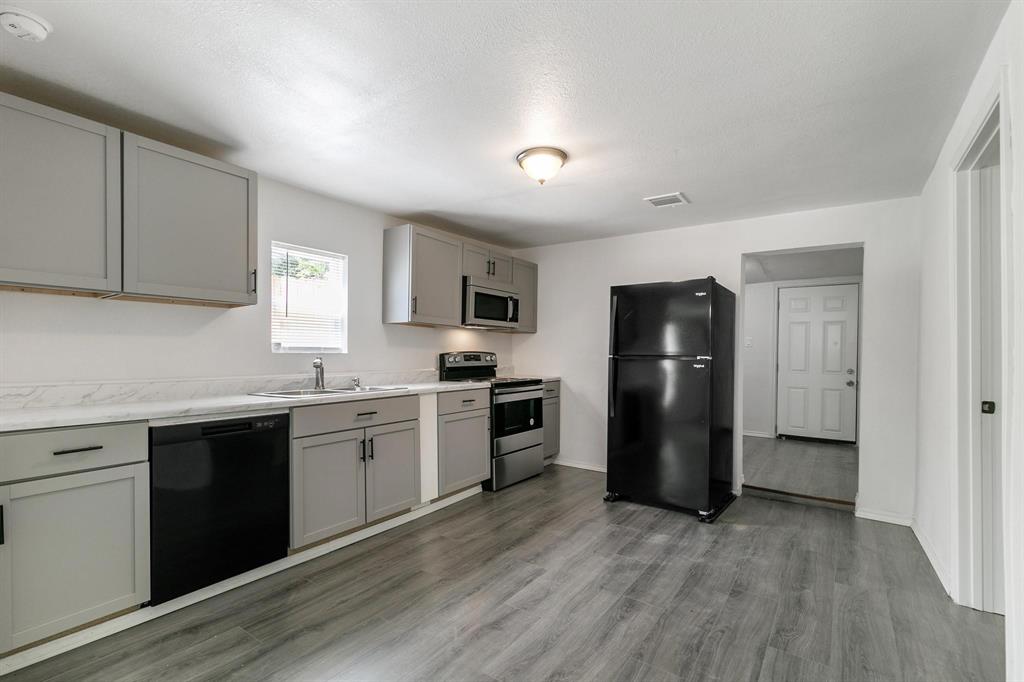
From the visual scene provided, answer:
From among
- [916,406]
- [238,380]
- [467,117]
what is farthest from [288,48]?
[916,406]

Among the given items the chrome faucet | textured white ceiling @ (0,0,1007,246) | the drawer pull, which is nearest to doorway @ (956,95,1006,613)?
textured white ceiling @ (0,0,1007,246)

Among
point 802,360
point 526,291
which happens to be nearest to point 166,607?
point 526,291

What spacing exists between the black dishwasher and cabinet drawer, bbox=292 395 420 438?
0.38 ft

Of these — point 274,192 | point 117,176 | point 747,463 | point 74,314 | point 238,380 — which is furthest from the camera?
point 747,463

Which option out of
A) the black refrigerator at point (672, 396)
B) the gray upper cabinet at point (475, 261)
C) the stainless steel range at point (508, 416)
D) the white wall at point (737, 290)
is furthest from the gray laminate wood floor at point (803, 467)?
the gray upper cabinet at point (475, 261)

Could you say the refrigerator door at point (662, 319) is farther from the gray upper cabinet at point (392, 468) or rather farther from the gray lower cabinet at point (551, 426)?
the gray upper cabinet at point (392, 468)

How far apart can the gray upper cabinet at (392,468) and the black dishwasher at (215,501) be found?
584mm

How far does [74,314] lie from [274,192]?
136 centimetres

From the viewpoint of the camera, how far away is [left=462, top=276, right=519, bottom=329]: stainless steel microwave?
14.4 feet

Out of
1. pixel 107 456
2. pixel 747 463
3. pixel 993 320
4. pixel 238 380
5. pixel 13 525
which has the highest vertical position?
pixel 993 320

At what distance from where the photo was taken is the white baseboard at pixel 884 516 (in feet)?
11.5

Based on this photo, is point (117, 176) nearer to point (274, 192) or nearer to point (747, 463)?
point (274, 192)

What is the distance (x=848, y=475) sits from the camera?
477cm

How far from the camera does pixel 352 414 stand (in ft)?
9.91
